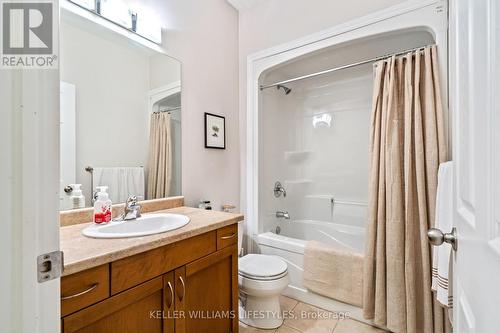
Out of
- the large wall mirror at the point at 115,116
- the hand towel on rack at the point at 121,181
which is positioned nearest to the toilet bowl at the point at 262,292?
the large wall mirror at the point at 115,116

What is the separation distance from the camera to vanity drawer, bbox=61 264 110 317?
766 millimetres

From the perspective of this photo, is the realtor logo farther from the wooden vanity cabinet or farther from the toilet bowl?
the toilet bowl

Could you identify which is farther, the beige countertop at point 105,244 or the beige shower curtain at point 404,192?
the beige shower curtain at point 404,192

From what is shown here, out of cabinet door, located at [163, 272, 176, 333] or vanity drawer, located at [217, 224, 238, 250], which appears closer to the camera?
cabinet door, located at [163, 272, 176, 333]

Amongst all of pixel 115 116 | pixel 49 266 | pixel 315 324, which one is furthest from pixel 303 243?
pixel 49 266

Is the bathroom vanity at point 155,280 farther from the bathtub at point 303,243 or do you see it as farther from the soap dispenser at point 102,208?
the bathtub at point 303,243

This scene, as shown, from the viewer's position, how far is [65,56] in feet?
4.14

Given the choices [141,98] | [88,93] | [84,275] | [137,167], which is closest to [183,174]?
[137,167]

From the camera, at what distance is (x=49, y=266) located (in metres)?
0.47

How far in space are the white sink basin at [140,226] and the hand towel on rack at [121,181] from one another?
0.69 feet

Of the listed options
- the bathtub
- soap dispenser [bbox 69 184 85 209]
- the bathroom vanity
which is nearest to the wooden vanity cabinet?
the bathroom vanity

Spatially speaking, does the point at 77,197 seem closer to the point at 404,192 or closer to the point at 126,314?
the point at 126,314

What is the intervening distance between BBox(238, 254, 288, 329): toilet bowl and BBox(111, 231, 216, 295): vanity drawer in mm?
538

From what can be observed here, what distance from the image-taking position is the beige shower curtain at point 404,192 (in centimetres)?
146
